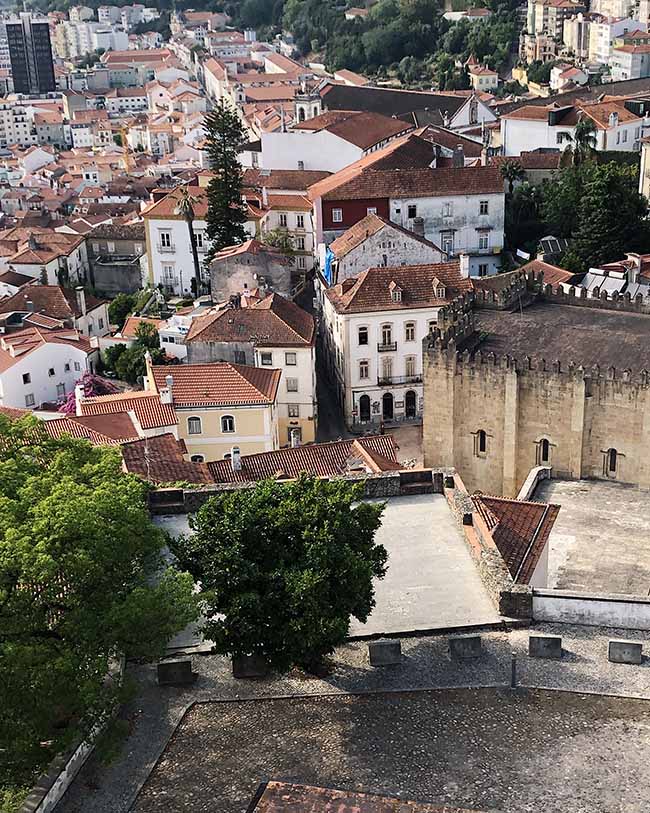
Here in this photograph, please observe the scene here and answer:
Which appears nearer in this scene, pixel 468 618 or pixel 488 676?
pixel 488 676

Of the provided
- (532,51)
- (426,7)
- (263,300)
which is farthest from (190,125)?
(263,300)

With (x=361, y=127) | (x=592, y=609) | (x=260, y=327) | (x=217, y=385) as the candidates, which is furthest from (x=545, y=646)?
(x=361, y=127)

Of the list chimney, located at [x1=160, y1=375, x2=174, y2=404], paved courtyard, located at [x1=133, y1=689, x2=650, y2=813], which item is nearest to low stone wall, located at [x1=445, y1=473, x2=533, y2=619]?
paved courtyard, located at [x1=133, y1=689, x2=650, y2=813]

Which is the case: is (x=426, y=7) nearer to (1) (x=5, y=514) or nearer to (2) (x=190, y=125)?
(2) (x=190, y=125)

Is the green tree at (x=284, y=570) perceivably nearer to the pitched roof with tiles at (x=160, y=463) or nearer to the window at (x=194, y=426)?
the pitched roof with tiles at (x=160, y=463)

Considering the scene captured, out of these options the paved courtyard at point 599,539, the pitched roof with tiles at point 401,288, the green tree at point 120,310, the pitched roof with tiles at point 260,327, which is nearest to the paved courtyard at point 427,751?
the paved courtyard at point 599,539

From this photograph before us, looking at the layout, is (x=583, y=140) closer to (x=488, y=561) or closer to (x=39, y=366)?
(x=39, y=366)
